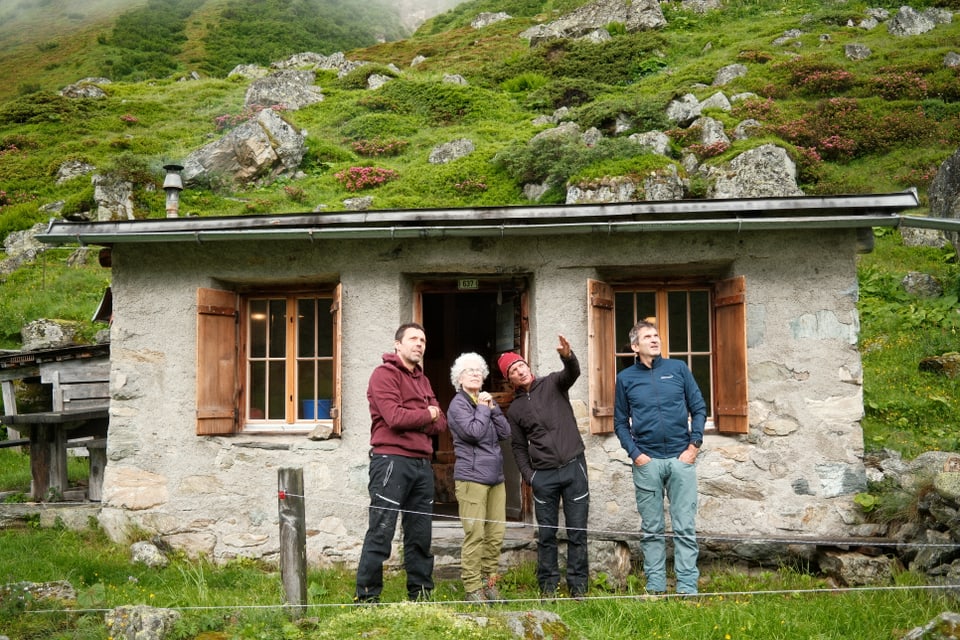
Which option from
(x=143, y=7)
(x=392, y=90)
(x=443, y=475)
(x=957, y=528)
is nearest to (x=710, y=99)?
(x=392, y=90)

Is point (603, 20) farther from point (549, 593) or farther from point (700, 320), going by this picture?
point (549, 593)

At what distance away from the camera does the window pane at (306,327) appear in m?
6.74

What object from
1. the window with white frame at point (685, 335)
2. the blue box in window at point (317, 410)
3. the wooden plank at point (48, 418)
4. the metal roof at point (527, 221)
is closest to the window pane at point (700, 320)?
the window with white frame at point (685, 335)

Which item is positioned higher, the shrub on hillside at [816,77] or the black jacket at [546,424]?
the shrub on hillside at [816,77]

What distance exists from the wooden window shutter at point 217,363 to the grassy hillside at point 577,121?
6820mm

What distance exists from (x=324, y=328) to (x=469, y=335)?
2698 mm

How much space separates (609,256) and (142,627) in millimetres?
4235

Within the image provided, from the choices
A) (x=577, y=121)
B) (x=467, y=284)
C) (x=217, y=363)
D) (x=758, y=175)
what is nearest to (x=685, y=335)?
Answer: (x=467, y=284)

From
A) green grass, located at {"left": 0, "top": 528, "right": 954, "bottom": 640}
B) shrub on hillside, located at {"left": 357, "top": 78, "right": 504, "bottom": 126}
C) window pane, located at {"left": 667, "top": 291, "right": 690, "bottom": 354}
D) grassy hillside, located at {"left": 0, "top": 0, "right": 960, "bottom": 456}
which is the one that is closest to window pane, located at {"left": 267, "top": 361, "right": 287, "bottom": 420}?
green grass, located at {"left": 0, "top": 528, "right": 954, "bottom": 640}

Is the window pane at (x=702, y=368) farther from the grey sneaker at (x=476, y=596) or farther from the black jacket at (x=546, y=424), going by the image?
the grey sneaker at (x=476, y=596)

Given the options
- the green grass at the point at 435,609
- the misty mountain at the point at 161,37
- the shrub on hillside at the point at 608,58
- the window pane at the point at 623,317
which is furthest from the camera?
the misty mountain at the point at 161,37

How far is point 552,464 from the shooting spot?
5000 millimetres

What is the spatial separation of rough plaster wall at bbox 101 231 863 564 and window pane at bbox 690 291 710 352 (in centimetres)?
29

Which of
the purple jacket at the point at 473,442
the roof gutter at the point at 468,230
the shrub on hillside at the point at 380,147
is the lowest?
the purple jacket at the point at 473,442
